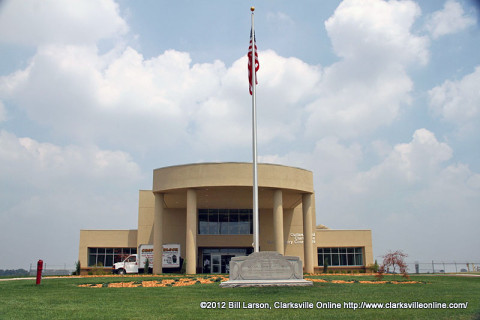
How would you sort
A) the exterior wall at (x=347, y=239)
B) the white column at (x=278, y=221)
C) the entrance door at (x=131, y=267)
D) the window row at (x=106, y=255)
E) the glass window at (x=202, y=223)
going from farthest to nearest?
the exterior wall at (x=347, y=239) < the window row at (x=106, y=255) < the glass window at (x=202, y=223) < the entrance door at (x=131, y=267) < the white column at (x=278, y=221)

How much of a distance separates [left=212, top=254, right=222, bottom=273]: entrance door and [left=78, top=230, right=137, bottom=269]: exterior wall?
9.30m

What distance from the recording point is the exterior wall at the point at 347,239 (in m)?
50.6

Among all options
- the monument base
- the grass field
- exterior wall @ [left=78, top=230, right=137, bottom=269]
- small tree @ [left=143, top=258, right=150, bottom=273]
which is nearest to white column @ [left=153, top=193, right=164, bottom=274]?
small tree @ [left=143, top=258, right=150, bottom=273]

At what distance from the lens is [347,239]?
167 feet

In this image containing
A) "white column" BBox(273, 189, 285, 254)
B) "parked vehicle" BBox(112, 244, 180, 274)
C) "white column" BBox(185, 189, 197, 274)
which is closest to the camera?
"white column" BBox(185, 189, 197, 274)

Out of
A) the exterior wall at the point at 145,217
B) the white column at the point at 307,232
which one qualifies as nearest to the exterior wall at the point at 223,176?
the white column at the point at 307,232

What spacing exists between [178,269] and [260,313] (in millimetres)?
32096

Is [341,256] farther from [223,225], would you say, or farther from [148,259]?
[148,259]

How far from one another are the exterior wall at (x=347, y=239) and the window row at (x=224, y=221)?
8711 mm

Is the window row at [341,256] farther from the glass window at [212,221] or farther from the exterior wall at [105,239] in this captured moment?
the exterior wall at [105,239]

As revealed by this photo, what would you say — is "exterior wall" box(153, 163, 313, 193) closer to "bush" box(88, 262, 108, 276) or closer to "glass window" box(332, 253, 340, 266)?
"bush" box(88, 262, 108, 276)

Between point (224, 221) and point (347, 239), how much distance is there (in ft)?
47.7

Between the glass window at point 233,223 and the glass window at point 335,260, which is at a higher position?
the glass window at point 233,223

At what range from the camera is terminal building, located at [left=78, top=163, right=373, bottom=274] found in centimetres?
3731
